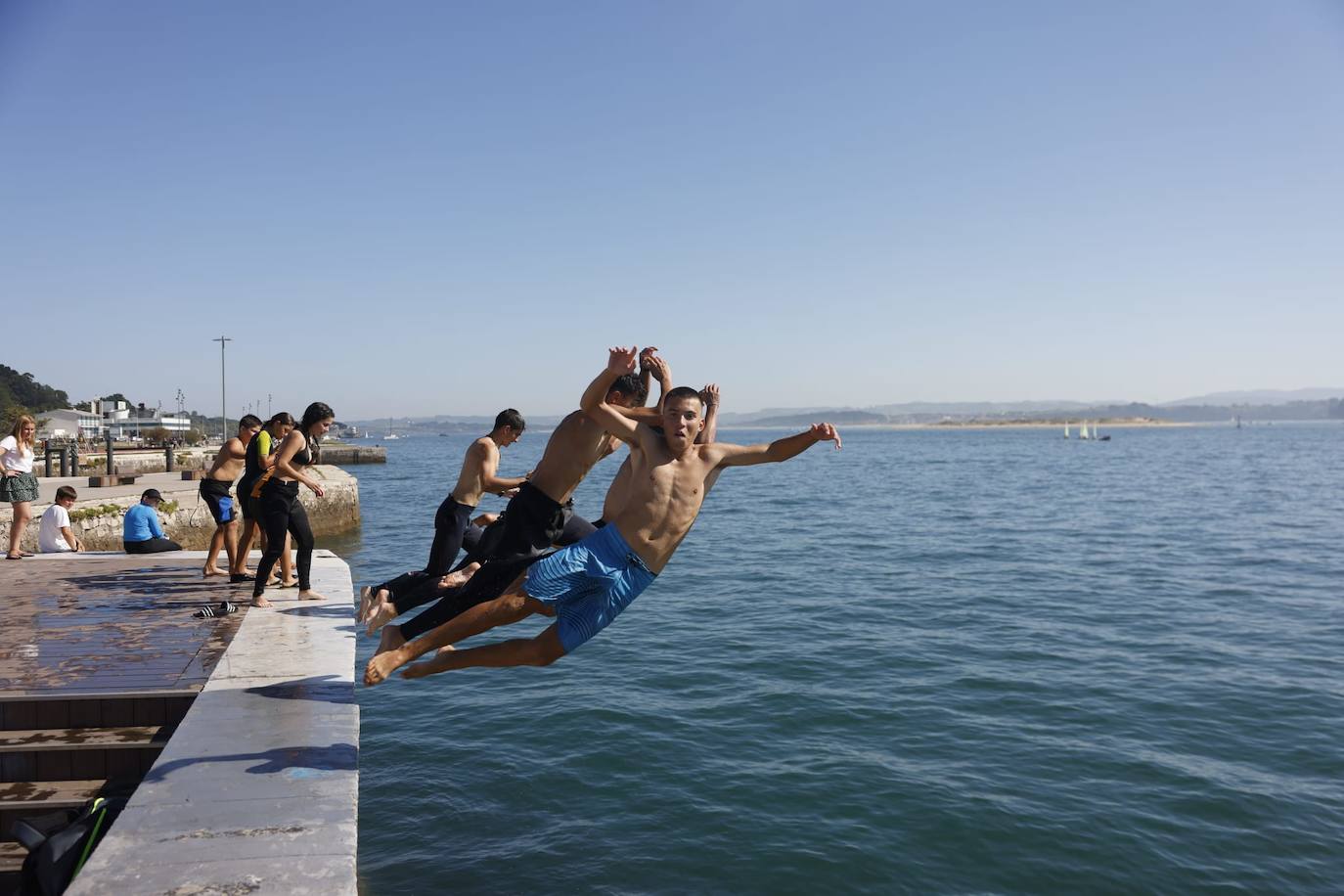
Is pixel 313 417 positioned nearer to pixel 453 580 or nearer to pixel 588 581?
pixel 453 580

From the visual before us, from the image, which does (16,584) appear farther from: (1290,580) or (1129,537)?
(1129,537)

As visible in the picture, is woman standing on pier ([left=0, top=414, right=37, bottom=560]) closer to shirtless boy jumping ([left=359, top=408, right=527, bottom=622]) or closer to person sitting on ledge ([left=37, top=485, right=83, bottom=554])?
person sitting on ledge ([left=37, top=485, right=83, bottom=554])

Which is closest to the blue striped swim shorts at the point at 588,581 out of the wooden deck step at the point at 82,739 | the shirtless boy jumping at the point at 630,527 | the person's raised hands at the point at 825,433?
the shirtless boy jumping at the point at 630,527

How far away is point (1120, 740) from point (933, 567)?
12.6 meters

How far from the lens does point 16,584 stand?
11469 millimetres

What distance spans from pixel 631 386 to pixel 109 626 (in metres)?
6.41

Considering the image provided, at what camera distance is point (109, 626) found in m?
9.14

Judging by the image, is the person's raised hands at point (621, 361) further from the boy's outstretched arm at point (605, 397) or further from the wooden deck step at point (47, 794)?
the wooden deck step at point (47, 794)

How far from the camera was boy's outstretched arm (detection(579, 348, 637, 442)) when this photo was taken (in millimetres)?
5461

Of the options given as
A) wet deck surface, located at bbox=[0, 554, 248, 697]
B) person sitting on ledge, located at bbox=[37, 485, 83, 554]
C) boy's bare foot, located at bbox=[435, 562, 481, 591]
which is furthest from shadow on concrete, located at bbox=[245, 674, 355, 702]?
person sitting on ledge, located at bbox=[37, 485, 83, 554]

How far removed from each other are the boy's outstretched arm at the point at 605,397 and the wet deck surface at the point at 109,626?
13.0 feet

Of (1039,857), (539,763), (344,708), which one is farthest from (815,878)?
(344,708)

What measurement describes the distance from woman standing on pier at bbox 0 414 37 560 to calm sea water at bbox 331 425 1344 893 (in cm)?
650

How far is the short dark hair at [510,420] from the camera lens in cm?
795
